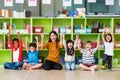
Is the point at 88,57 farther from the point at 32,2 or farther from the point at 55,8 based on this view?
the point at 32,2

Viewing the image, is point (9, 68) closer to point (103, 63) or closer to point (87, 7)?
point (103, 63)

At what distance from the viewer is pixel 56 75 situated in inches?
233

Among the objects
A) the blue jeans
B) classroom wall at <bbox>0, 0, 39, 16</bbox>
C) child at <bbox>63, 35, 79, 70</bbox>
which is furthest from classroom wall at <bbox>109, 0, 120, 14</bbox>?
the blue jeans

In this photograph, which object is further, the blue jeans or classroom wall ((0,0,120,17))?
classroom wall ((0,0,120,17))

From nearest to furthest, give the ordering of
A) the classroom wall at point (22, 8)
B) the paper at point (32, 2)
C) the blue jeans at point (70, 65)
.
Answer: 1. the blue jeans at point (70, 65)
2. the paper at point (32, 2)
3. the classroom wall at point (22, 8)

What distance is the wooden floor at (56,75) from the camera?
559 cm

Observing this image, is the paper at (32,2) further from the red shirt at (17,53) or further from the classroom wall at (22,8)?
the red shirt at (17,53)

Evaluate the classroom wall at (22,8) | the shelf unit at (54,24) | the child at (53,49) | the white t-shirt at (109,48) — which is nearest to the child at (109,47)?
the white t-shirt at (109,48)

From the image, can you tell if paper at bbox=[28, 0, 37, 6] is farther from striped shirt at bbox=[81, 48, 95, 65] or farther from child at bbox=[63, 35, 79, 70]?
striped shirt at bbox=[81, 48, 95, 65]

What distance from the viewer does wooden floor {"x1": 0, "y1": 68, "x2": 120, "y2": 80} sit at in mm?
5594

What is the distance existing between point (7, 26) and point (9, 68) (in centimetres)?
128

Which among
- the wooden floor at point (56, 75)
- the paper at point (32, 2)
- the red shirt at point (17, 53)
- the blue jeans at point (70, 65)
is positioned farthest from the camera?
the paper at point (32, 2)

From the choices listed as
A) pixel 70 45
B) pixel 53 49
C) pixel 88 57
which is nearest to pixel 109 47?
pixel 88 57

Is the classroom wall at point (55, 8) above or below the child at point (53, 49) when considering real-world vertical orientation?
above
